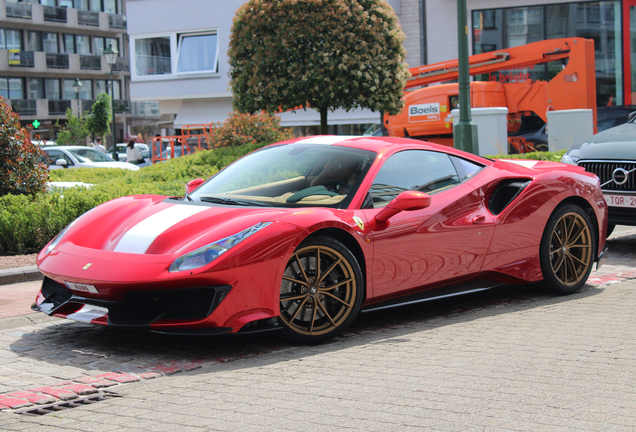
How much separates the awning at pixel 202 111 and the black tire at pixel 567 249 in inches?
1209

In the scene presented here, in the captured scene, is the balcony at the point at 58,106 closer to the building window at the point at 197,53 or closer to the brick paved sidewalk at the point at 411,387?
the building window at the point at 197,53

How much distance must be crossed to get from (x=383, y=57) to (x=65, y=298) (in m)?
11.5

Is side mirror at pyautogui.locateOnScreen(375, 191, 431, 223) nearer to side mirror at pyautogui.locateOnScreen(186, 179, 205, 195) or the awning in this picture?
side mirror at pyautogui.locateOnScreen(186, 179, 205, 195)

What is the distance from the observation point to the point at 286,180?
5.54 m

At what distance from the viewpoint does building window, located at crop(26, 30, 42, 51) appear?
202 feet

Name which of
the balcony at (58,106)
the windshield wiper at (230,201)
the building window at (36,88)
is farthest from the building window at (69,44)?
the windshield wiper at (230,201)

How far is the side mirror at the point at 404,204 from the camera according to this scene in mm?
5125

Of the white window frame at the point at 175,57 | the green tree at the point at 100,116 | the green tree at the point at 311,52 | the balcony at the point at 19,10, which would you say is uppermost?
the balcony at the point at 19,10

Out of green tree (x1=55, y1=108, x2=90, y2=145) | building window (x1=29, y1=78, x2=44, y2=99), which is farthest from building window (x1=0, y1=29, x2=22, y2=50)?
green tree (x1=55, y1=108, x2=90, y2=145)

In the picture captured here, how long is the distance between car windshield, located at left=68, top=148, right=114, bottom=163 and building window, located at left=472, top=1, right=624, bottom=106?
15915 mm

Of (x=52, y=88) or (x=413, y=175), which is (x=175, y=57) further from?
(x=413, y=175)

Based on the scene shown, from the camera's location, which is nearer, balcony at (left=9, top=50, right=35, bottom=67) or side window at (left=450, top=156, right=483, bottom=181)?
side window at (left=450, top=156, right=483, bottom=181)

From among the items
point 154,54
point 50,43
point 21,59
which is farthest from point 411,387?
point 50,43

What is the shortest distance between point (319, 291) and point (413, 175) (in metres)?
1.33
